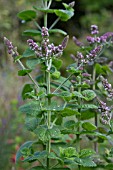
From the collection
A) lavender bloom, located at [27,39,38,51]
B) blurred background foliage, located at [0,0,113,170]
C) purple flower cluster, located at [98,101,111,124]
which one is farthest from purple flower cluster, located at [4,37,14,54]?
purple flower cluster, located at [98,101,111,124]

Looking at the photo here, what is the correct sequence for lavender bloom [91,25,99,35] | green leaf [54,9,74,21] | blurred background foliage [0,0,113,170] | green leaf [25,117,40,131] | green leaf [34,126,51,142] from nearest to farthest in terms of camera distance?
1. green leaf [34,126,51,142]
2. green leaf [25,117,40,131]
3. green leaf [54,9,74,21]
4. lavender bloom [91,25,99,35]
5. blurred background foliage [0,0,113,170]

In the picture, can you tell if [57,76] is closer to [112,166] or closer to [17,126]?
[112,166]

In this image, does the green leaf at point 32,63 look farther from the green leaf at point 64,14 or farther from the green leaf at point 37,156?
the green leaf at point 37,156

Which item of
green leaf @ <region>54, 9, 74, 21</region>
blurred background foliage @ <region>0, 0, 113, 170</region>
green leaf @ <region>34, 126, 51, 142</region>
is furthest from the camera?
blurred background foliage @ <region>0, 0, 113, 170</region>

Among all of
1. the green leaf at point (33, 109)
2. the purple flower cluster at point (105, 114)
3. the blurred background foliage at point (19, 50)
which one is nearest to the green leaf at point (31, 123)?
the green leaf at point (33, 109)

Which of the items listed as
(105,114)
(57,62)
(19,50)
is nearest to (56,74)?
(57,62)

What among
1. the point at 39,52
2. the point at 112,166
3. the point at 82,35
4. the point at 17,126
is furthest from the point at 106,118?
the point at 82,35

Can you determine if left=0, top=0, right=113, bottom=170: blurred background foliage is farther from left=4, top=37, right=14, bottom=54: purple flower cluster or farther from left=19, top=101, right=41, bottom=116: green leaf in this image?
left=19, top=101, right=41, bottom=116: green leaf
